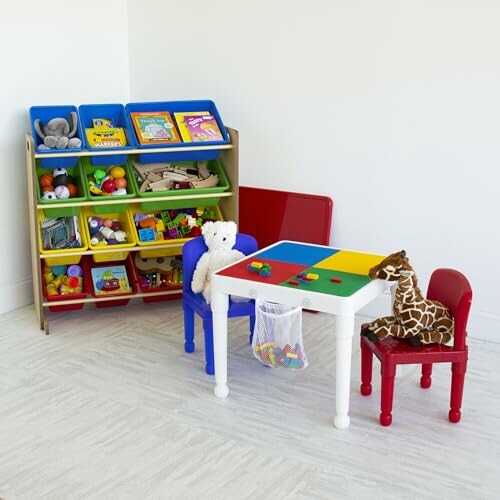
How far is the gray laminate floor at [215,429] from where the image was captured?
2486 mm

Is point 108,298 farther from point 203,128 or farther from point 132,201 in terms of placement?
point 203,128

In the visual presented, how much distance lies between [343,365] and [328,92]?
1.61 meters

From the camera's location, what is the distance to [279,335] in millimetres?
3117

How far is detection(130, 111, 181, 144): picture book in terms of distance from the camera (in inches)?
153

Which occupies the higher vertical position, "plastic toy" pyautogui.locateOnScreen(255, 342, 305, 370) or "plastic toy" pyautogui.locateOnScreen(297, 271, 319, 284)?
"plastic toy" pyautogui.locateOnScreen(297, 271, 319, 284)

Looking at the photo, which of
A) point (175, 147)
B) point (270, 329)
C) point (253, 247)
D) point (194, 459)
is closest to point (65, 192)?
point (175, 147)

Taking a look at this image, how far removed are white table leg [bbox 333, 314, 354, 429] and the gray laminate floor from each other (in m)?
0.05

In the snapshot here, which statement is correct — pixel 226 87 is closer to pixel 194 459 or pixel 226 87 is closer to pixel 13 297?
pixel 13 297

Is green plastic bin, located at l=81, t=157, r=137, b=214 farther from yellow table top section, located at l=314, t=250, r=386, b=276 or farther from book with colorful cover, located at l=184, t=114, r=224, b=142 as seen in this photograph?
yellow table top section, located at l=314, t=250, r=386, b=276

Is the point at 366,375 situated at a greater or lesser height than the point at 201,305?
lesser

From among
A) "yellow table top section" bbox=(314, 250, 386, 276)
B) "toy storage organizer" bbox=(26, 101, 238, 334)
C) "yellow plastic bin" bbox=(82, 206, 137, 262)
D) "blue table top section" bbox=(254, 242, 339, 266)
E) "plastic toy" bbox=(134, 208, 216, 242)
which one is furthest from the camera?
"plastic toy" bbox=(134, 208, 216, 242)

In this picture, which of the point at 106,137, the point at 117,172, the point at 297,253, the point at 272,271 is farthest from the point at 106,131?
the point at 272,271

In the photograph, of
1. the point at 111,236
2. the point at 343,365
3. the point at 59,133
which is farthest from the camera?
the point at 111,236

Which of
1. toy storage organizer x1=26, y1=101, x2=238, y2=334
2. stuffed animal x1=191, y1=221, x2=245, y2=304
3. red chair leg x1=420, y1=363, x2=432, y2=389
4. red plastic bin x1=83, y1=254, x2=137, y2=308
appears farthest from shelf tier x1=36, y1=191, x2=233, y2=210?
red chair leg x1=420, y1=363, x2=432, y2=389
